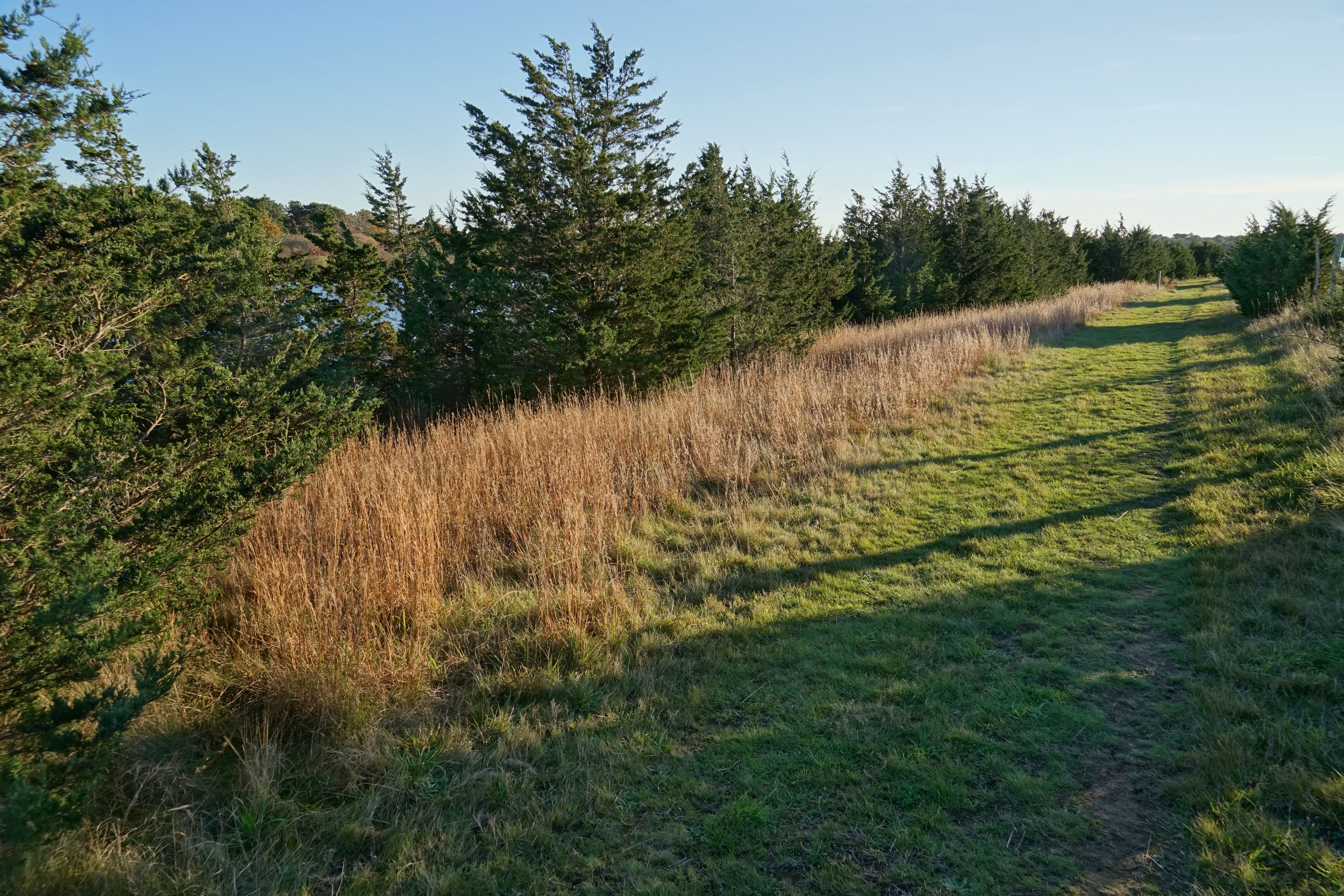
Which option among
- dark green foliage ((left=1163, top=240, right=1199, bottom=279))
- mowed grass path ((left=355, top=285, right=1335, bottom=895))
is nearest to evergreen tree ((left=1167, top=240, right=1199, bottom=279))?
dark green foliage ((left=1163, top=240, right=1199, bottom=279))

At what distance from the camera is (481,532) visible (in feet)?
18.1

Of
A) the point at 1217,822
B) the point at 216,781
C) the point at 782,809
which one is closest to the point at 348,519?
the point at 216,781

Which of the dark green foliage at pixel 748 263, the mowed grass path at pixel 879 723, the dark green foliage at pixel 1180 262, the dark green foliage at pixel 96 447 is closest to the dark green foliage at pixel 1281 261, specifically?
the dark green foliage at pixel 748 263

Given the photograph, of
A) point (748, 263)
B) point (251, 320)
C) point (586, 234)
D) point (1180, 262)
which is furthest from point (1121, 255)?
point (251, 320)

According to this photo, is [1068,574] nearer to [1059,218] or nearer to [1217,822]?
[1217,822]

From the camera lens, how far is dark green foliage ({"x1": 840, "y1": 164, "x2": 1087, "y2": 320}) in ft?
82.0

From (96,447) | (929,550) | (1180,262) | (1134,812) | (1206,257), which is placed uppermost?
(1206,257)

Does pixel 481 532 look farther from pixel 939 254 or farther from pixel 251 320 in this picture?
pixel 939 254

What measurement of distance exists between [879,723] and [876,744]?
18 centimetres

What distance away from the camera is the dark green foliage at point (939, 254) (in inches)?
984

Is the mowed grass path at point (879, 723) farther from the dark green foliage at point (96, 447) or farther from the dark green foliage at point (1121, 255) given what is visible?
the dark green foliage at point (1121, 255)

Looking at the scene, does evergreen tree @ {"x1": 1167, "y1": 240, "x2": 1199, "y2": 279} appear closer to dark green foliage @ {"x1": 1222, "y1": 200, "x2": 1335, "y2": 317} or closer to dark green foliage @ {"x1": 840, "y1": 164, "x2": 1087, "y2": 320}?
dark green foliage @ {"x1": 840, "y1": 164, "x2": 1087, "y2": 320}

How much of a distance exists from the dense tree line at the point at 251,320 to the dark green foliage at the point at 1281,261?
765 centimetres

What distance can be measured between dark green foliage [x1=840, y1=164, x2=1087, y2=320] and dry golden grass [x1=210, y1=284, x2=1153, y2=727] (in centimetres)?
1641
